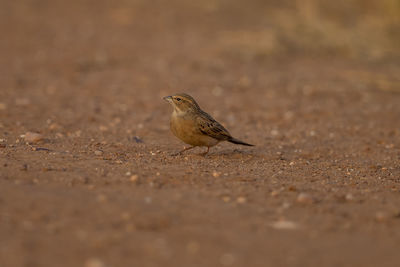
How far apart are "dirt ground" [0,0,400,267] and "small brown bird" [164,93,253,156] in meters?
0.29

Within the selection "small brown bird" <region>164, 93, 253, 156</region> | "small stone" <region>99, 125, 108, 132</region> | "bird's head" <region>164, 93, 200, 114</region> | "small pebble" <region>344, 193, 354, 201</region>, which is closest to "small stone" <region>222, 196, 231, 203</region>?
"small pebble" <region>344, 193, 354, 201</region>

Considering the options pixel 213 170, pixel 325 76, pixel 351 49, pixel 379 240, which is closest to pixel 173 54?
pixel 325 76

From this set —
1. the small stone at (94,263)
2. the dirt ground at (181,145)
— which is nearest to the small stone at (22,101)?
the dirt ground at (181,145)

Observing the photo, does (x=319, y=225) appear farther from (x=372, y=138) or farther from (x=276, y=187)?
(x=372, y=138)

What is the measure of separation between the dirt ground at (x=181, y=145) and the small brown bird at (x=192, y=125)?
0.29 m

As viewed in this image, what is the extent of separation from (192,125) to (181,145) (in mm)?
1293

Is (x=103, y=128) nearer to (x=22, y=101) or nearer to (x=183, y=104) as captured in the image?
(x=183, y=104)

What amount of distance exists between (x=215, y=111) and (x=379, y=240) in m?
7.20

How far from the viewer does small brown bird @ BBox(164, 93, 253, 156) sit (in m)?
7.68

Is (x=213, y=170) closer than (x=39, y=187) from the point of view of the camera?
No

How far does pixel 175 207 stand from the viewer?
17.2ft

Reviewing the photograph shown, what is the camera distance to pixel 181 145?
8.93m

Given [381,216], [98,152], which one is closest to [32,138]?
[98,152]

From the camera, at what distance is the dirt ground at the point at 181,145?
4.57 metres
